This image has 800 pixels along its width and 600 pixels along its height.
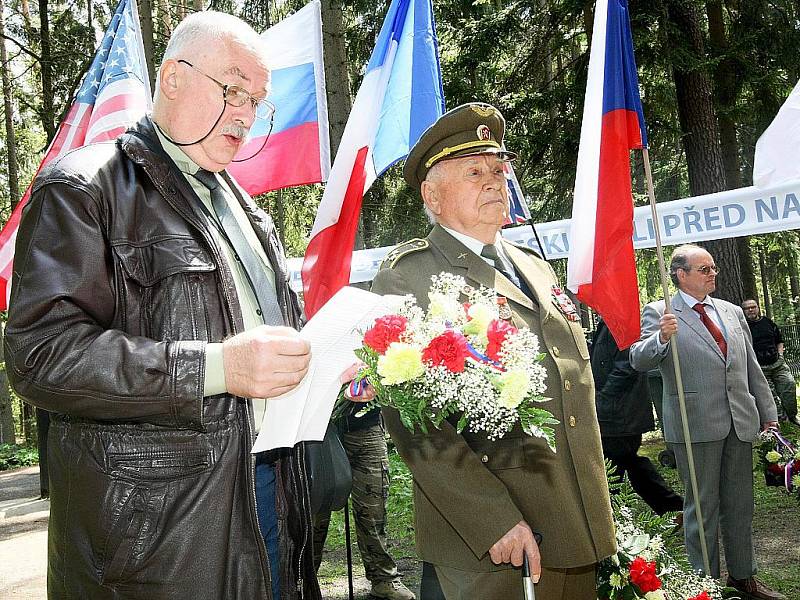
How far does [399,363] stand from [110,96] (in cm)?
577

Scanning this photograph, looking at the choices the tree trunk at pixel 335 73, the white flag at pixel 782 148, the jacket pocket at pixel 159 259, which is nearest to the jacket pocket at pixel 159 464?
the jacket pocket at pixel 159 259

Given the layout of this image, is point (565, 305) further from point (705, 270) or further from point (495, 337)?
point (705, 270)

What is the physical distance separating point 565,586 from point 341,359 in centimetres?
166

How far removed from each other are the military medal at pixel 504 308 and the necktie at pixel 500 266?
0.24 m

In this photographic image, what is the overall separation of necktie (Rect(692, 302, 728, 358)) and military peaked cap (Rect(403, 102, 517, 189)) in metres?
2.93

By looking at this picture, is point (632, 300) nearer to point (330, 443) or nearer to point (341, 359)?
point (330, 443)

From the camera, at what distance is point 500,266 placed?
347cm

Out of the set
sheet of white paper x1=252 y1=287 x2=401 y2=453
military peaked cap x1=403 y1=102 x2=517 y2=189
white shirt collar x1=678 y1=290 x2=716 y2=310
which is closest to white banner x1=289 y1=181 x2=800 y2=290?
white shirt collar x1=678 y1=290 x2=716 y2=310

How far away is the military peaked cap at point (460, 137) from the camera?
3.57 m

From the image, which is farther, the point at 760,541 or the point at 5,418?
the point at 5,418

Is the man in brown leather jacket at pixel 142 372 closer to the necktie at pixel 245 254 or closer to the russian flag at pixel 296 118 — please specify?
the necktie at pixel 245 254

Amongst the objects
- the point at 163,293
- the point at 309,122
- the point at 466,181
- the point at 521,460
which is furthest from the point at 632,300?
the point at 163,293

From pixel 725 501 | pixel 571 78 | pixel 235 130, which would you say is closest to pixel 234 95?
pixel 235 130

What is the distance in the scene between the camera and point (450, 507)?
302 centimetres
